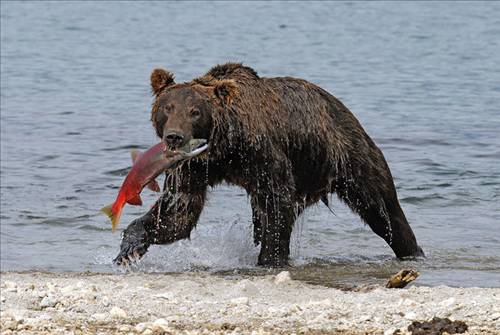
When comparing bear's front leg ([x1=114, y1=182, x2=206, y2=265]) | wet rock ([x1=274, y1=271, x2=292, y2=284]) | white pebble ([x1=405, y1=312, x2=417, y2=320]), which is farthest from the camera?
bear's front leg ([x1=114, y1=182, x2=206, y2=265])

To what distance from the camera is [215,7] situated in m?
31.1

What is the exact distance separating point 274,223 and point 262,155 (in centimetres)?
54

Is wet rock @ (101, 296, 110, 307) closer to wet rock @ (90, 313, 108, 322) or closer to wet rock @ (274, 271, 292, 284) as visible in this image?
wet rock @ (90, 313, 108, 322)

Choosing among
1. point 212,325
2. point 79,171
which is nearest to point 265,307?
point 212,325

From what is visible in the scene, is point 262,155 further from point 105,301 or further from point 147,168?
point 105,301

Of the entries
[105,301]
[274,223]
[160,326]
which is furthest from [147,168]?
[160,326]

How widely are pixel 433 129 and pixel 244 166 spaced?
7.72 metres

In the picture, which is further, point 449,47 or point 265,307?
point 449,47

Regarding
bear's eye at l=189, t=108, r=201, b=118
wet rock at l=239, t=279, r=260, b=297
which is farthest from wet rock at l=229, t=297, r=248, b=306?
bear's eye at l=189, t=108, r=201, b=118

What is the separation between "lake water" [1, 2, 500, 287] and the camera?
404 inches

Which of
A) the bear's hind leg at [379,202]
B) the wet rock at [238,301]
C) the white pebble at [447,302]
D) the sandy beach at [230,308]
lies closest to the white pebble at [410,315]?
the sandy beach at [230,308]

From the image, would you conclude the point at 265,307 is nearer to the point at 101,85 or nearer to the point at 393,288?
the point at 393,288

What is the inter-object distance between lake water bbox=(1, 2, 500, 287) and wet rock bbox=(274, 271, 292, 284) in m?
0.60

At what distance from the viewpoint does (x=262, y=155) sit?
9070mm
